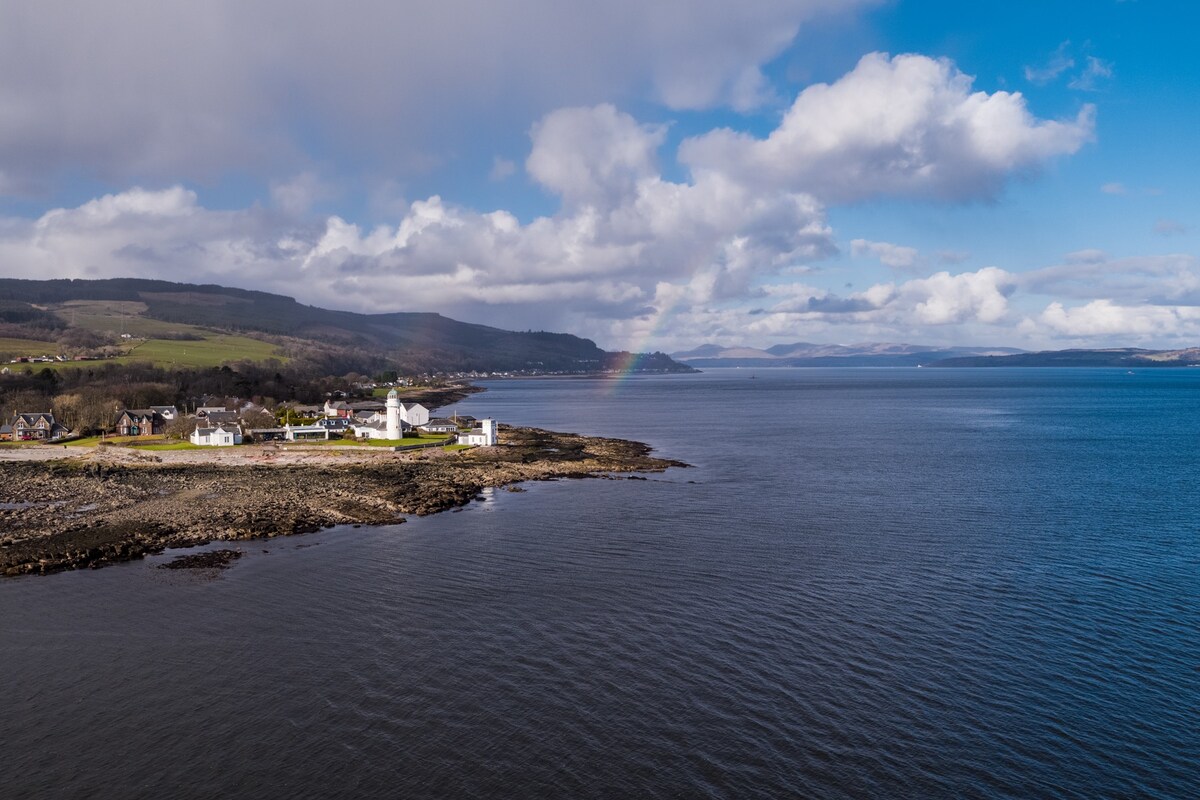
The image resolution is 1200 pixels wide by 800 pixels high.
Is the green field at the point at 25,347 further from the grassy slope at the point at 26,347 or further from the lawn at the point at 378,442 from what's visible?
the lawn at the point at 378,442

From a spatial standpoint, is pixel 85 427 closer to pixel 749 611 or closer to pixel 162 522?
pixel 162 522

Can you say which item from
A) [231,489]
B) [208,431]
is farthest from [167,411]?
[231,489]

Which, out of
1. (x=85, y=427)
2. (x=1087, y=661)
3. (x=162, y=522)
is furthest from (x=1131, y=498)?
(x=85, y=427)

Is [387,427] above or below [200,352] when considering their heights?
below

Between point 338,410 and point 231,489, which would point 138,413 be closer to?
point 338,410

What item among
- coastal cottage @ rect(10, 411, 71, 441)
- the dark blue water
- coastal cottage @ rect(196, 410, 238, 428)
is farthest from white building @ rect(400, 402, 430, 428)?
the dark blue water

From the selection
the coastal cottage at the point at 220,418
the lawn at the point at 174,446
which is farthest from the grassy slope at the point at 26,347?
the lawn at the point at 174,446
